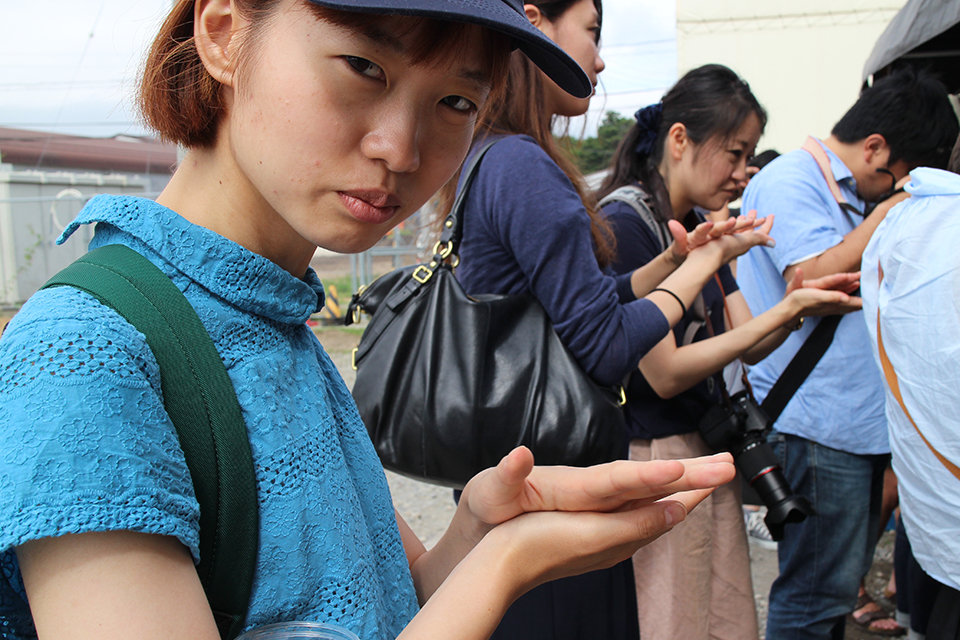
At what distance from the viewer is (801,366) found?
247 centimetres

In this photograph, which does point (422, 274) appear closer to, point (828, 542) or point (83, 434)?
point (83, 434)

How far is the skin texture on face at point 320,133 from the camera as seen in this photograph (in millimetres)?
755

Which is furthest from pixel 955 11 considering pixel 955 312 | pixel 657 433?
pixel 657 433

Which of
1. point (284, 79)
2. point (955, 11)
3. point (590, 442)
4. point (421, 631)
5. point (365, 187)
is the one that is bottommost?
point (590, 442)

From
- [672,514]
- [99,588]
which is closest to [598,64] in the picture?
[672,514]

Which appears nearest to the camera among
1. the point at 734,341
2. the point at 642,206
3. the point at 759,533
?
the point at 734,341

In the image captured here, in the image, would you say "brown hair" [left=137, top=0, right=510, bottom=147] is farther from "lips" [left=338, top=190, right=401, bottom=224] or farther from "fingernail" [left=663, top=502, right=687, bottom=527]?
"fingernail" [left=663, top=502, right=687, bottom=527]

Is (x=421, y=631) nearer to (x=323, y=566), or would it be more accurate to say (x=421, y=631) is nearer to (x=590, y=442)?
(x=323, y=566)

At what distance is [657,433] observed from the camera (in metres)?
2.04

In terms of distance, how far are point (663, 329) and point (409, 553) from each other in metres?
0.94

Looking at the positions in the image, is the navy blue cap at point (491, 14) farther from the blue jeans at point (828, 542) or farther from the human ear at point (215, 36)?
the blue jeans at point (828, 542)

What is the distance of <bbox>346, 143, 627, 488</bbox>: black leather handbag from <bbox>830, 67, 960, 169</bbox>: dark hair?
1.81 meters

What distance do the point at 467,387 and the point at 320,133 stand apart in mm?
929

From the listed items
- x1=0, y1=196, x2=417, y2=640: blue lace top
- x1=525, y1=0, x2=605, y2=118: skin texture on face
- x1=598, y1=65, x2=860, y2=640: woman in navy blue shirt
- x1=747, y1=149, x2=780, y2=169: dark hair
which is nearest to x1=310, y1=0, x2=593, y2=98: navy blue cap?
Answer: x1=0, y1=196, x2=417, y2=640: blue lace top
